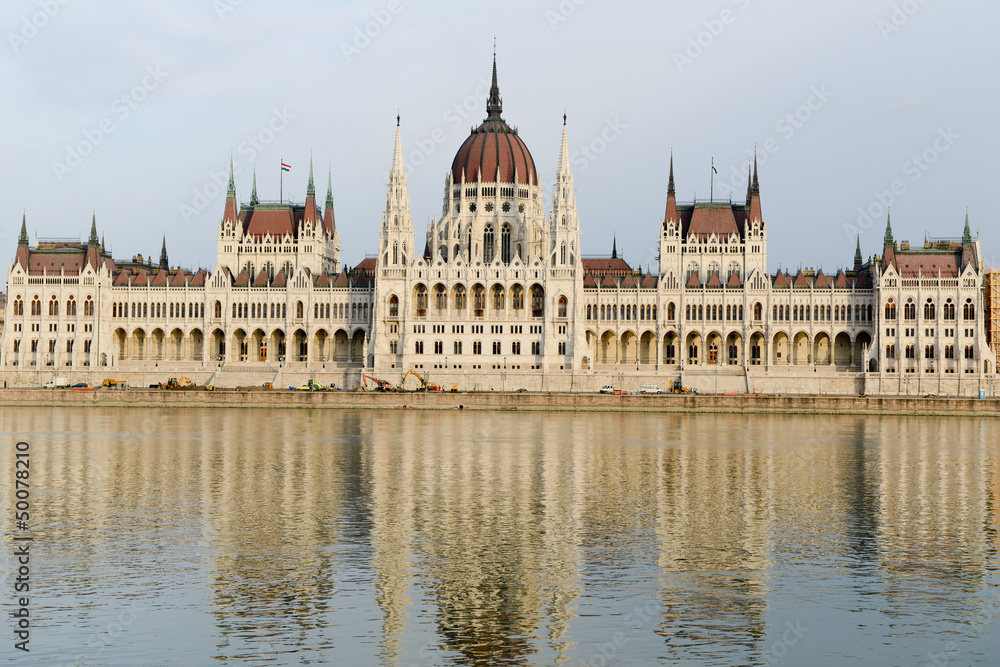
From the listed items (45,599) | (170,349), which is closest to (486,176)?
(170,349)

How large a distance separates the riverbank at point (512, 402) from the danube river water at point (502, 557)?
135 ft

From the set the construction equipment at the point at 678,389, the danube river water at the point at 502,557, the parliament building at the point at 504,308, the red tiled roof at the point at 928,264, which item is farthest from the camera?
the red tiled roof at the point at 928,264

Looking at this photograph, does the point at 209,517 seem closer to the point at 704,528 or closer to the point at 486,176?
the point at 704,528

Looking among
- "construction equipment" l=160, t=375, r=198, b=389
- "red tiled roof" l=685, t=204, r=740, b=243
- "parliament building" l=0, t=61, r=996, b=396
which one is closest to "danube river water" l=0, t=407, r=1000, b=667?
"construction equipment" l=160, t=375, r=198, b=389

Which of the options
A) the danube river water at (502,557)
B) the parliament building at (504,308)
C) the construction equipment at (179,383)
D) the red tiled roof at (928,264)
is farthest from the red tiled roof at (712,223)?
the danube river water at (502,557)

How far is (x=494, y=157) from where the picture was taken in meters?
138

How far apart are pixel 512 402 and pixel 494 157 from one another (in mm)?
39281

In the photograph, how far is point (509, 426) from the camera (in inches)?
3369

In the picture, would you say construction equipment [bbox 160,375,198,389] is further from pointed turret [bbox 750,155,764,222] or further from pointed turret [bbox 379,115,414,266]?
pointed turret [bbox 750,155,764,222]

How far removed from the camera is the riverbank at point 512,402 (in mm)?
104938

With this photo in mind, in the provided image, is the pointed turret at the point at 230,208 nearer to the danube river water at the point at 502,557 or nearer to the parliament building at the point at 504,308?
the parliament building at the point at 504,308

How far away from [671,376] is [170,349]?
54.1 metres

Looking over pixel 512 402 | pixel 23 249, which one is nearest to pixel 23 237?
pixel 23 249

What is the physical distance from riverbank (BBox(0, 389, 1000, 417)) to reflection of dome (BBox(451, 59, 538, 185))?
3628cm
